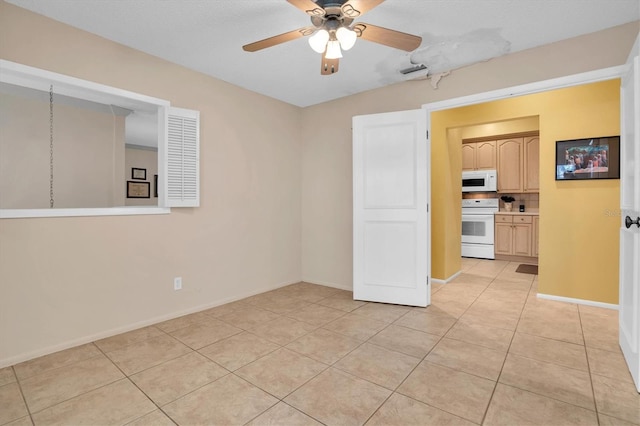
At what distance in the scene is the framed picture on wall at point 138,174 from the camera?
266 inches

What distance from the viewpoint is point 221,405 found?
1760 millimetres

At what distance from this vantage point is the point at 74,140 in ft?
14.4

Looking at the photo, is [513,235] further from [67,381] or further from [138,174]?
[138,174]

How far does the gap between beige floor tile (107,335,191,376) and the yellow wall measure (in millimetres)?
3987

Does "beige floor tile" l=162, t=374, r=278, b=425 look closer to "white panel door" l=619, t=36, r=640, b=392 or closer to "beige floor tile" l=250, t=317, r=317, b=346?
"beige floor tile" l=250, t=317, r=317, b=346

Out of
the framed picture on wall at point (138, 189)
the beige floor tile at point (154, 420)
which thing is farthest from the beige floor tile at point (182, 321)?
the framed picture on wall at point (138, 189)

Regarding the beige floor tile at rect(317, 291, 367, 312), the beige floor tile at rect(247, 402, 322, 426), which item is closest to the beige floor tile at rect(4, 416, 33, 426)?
the beige floor tile at rect(247, 402, 322, 426)

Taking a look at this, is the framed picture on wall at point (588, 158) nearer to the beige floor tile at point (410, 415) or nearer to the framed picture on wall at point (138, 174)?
the beige floor tile at point (410, 415)

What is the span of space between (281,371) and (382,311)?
4.90 feet

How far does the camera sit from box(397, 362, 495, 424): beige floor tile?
5.60ft

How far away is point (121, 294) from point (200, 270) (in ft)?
2.53

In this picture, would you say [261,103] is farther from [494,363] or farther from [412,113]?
[494,363]

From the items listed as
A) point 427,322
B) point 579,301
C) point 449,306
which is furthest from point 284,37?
point 579,301

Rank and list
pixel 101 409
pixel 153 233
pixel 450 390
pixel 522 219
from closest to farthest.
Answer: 1. pixel 101 409
2. pixel 450 390
3. pixel 153 233
4. pixel 522 219
